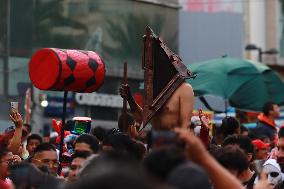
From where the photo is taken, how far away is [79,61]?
325 inches

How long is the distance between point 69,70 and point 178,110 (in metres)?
1.10

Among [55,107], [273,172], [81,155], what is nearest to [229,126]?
[273,172]

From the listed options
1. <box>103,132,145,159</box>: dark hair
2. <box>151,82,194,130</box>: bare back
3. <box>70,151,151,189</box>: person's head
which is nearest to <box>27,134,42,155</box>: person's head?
<box>151,82,194,130</box>: bare back

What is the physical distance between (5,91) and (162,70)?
16.0m

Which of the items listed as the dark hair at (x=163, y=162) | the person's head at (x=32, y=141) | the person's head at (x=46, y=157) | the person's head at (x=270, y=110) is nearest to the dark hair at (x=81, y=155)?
the person's head at (x=46, y=157)

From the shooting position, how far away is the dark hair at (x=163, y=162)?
4156 mm

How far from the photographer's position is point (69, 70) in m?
8.11

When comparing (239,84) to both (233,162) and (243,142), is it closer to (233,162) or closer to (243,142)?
(243,142)

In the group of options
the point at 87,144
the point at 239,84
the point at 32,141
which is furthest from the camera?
the point at 239,84

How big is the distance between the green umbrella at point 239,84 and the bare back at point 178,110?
698 cm

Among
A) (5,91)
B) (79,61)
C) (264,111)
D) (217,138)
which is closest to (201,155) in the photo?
(79,61)

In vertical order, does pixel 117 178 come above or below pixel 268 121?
above

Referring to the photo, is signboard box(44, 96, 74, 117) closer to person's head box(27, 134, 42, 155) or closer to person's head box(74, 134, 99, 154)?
person's head box(27, 134, 42, 155)

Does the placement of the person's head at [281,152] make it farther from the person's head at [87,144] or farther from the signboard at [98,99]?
the signboard at [98,99]
